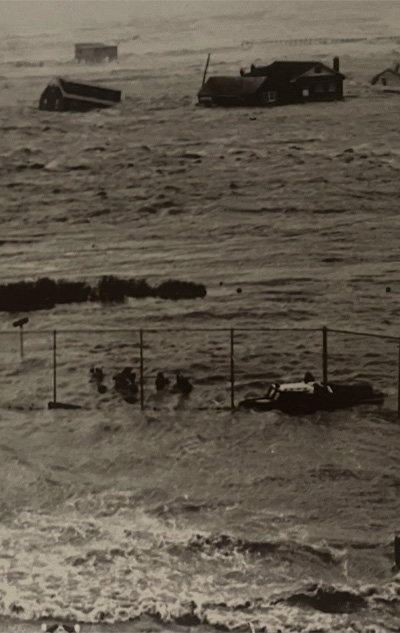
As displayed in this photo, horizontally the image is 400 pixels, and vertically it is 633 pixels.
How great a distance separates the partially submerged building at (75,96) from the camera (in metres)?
3.21

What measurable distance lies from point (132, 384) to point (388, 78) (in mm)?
1409

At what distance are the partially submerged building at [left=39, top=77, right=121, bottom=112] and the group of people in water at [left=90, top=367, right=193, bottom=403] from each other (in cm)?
97

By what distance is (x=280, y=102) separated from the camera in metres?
3.20

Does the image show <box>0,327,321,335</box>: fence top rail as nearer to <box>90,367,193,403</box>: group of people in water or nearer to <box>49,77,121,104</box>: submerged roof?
<box>90,367,193,403</box>: group of people in water

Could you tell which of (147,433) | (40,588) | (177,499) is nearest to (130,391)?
(147,433)

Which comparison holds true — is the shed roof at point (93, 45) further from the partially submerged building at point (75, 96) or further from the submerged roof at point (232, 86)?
the submerged roof at point (232, 86)

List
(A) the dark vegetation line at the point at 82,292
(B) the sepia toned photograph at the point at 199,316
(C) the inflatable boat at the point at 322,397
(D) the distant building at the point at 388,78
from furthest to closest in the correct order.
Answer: (D) the distant building at the point at 388,78
(A) the dark vegetation line at the point at 82,292
(C) the inflatable boat at the point at 322,397
(B) the sepia toned photograph at the point at 199,316

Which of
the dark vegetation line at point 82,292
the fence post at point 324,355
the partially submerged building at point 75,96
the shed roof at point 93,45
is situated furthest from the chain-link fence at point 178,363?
the shed roof at point 93,45

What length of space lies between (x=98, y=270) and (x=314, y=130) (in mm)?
903

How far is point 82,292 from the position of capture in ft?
10.1

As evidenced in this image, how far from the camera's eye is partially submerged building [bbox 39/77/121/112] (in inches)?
126

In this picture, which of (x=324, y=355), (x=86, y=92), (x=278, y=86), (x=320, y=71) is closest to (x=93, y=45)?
(x=86, y=92)

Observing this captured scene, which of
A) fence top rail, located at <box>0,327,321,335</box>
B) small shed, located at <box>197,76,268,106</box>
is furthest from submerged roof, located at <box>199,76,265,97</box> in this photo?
fence top rail, located at <box>0,327,321,335</box>

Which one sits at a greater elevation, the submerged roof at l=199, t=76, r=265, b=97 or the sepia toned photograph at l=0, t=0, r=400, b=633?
the submerged roof at l=199, t=76, r=265, b=97
